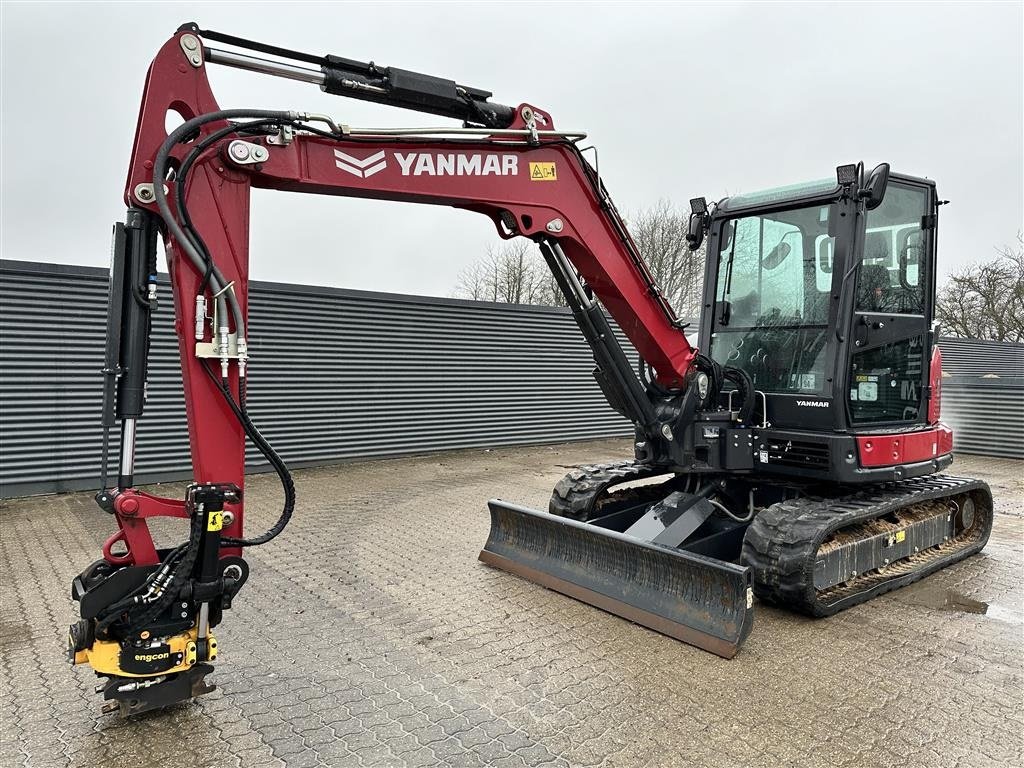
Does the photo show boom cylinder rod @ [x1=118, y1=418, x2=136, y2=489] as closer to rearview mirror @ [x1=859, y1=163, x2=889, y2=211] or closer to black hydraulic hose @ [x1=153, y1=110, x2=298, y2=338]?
black hydraulic hose @ [x1=153, y1=110, x2=298, y2=338]

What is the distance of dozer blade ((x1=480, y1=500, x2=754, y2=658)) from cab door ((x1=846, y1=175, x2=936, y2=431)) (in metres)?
1.72

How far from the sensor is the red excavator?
319 centimetres

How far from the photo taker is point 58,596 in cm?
480

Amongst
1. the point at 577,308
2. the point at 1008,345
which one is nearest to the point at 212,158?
the point at 577,308

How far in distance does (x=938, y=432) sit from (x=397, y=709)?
4.66m

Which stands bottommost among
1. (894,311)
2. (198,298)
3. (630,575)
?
(630,575)

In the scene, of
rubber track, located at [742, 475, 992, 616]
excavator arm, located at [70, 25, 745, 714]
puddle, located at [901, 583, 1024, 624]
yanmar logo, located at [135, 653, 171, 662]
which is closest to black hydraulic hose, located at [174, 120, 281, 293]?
excavator arm, located at [70, 25, 745, 714]

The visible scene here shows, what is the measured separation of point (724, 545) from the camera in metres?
5.13

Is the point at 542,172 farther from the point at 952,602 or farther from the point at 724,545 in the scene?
the point at 952,602

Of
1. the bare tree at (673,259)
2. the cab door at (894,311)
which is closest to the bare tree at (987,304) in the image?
the bare tree at (673,259)

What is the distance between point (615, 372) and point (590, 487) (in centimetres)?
112

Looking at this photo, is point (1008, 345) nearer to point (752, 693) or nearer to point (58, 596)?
point (752, 693)

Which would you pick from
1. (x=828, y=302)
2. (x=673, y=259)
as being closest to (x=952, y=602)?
(x=828, y=302)

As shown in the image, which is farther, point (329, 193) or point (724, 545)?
point (724, 545)
